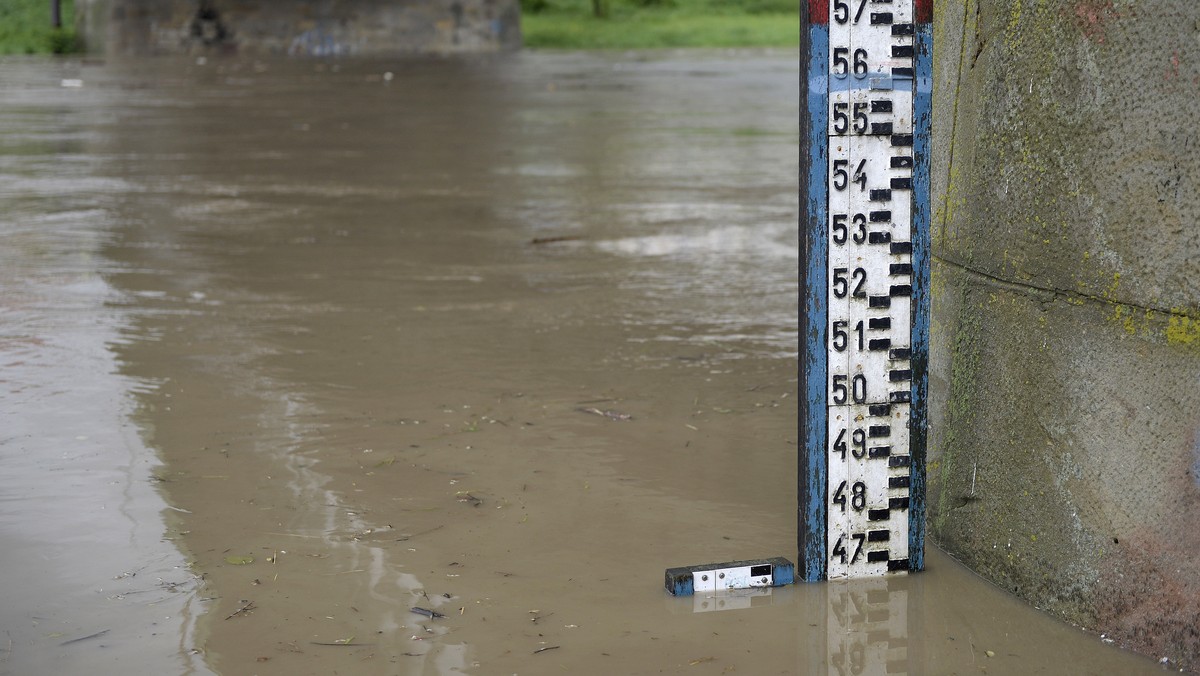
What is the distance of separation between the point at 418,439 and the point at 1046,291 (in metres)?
1.98

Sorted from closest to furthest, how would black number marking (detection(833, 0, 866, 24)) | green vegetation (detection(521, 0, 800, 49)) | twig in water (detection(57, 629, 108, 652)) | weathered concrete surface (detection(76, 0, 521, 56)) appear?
twig in water (detection(57, 629, 108, 652)) → black number marking (detection(833, 0, 866, 24)) → weathered concrete surface (detection(76, 0, 521, 56)) → green vegetation (detection(521, 0, 800, 49))

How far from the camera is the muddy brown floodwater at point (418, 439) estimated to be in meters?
2.92

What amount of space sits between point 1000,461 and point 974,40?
928 mm

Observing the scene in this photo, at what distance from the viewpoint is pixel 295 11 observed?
32000 mm

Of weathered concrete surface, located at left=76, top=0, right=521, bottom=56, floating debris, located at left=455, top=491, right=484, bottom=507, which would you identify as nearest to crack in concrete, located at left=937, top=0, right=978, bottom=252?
floating debris, located at left=455, top=491, right=484, bottom=507

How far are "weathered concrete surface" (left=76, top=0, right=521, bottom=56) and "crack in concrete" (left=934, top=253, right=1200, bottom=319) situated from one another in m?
30.1

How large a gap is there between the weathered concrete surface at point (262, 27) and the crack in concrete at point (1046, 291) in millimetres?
30052

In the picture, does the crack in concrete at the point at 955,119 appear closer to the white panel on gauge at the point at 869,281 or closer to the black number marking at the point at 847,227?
the white panel on gauge at the point at 869,281

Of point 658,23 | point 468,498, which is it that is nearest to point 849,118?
point 468,498

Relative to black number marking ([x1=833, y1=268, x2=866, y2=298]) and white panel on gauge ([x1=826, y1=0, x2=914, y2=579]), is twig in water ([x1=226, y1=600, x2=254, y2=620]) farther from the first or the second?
black number marking ([x1=833, y1=268, x2=866, y2=298])

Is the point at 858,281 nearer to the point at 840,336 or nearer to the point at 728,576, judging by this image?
the point at 840,336

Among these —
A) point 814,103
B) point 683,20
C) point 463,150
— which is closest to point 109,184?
point 463,150

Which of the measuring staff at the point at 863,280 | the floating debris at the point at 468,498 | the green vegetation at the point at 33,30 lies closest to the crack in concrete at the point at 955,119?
the measuring staff at the point at 863,280

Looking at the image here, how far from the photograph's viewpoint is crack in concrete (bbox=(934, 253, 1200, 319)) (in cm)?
271
